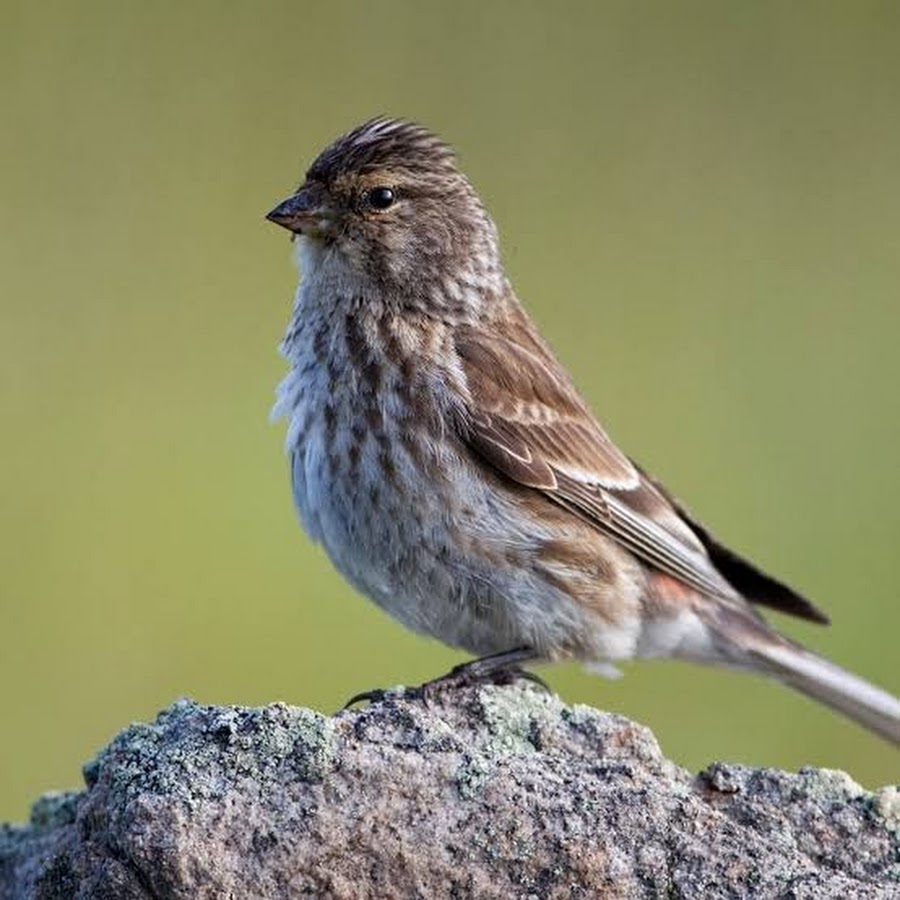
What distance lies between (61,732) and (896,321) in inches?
185

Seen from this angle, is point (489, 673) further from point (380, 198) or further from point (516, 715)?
point (380, 198)

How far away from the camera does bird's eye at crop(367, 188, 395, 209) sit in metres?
6.34

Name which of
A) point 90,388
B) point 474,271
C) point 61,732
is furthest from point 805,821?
point 90,388

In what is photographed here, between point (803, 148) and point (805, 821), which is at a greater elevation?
point (803, 148)

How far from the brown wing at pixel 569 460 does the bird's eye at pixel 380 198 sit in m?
0.42

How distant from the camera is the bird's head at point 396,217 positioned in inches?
247

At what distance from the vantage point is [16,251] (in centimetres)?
1030

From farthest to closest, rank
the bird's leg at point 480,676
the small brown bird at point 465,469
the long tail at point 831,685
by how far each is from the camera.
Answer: the long tail at point 831,685
the small brown bird at point 465,469
the bird's leg at point 480,676

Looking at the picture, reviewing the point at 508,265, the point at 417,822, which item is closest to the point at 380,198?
the point at 417,822

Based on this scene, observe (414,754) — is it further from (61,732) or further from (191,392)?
(191,392)

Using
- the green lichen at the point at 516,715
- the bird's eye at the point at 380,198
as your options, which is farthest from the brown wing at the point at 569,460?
the green lichen at the point at 516,715

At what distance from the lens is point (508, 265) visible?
1027 centimetres

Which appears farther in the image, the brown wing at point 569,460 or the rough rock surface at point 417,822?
the brown wing at point 569,460

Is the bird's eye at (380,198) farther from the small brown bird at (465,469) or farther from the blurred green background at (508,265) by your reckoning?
the blurred green background at (508,265)
